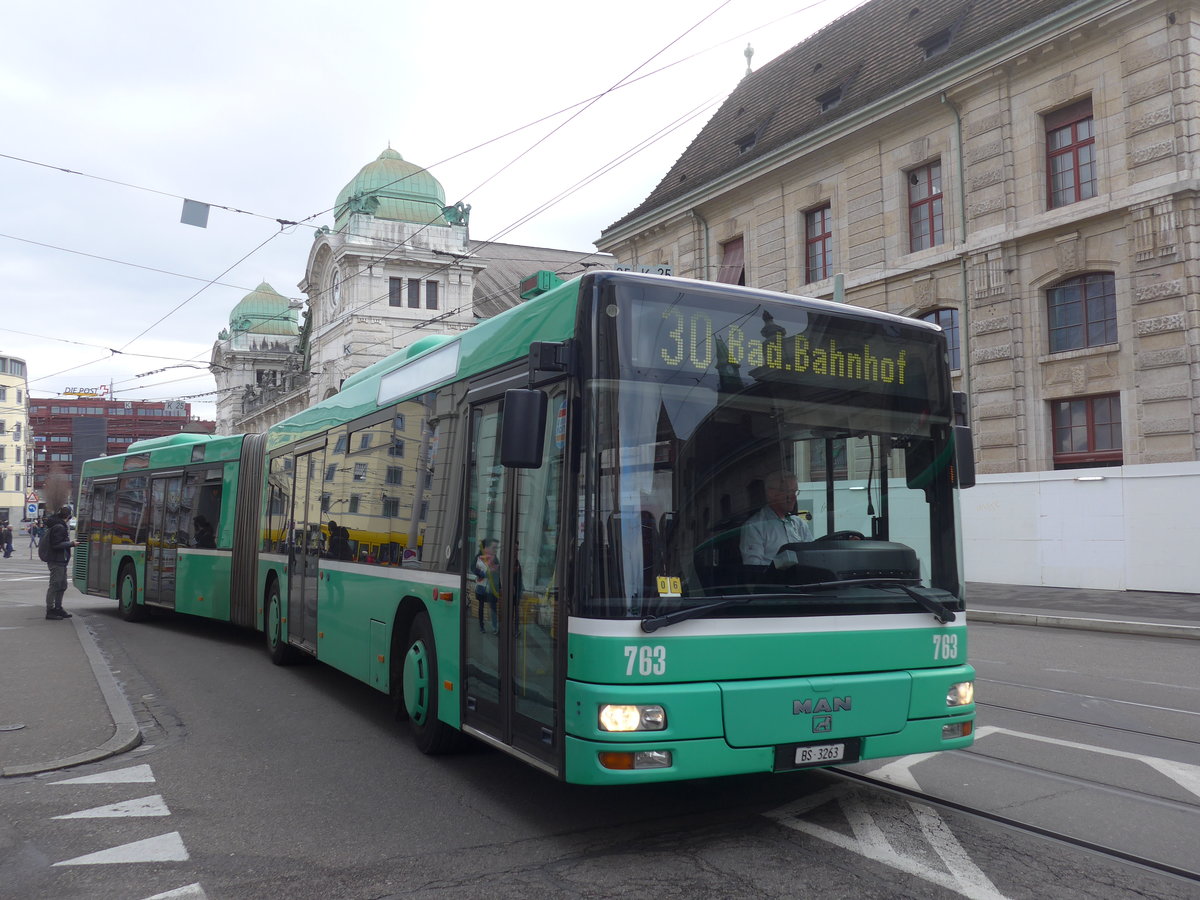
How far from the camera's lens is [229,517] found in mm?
14234

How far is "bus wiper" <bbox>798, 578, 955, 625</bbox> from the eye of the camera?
5.34m

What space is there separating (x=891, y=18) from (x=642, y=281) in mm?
28889

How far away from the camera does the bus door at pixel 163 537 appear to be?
16.1 meters

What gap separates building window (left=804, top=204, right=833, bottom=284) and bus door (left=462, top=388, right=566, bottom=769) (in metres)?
24.4

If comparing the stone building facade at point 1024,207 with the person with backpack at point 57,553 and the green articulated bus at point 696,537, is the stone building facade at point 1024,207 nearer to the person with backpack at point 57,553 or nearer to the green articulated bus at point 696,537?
the person with backpack at point 57,553

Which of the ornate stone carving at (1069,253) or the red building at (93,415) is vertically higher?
the red building at (93,415)

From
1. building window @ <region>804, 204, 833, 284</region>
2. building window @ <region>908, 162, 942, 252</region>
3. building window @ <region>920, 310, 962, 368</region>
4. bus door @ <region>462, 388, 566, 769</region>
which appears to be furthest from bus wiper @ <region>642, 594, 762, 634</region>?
building window @ <region>804, 204, 833, 284</region>

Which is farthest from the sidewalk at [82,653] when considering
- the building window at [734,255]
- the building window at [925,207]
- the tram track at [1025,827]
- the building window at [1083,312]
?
the building window at [734,255]

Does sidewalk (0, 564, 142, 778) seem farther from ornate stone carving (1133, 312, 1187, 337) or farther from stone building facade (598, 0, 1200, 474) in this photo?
ornate stone carving (1133, 312, 1187, 337)

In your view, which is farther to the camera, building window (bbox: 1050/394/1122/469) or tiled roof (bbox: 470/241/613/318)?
tiled roof (bbox: 470/241/613/318)

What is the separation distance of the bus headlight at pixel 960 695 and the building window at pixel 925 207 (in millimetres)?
22103

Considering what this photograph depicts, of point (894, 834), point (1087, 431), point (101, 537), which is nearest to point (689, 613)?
point (894, 834)

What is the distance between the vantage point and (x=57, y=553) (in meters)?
17.2

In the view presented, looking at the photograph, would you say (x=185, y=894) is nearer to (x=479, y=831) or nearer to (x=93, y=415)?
(x=479, y=831)
